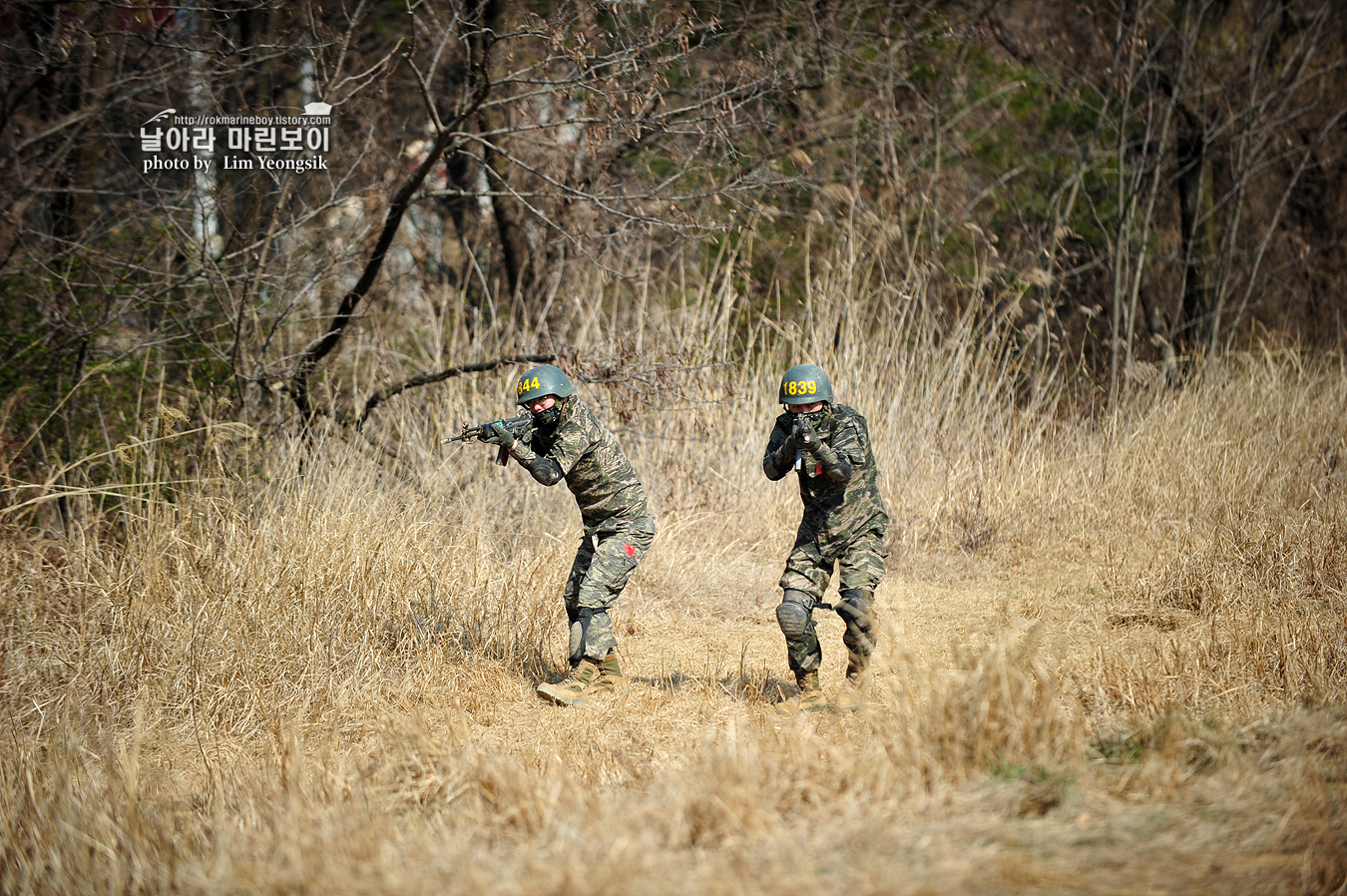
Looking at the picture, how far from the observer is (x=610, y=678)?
470cm

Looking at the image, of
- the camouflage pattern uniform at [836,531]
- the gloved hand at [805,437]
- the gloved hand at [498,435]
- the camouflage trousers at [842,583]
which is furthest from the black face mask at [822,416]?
the gloved hand at [498,435]

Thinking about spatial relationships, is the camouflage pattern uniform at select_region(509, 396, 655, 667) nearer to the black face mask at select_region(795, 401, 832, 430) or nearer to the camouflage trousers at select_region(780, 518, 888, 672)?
the camouflage trousers at select_region(780, 518, 888, 672)

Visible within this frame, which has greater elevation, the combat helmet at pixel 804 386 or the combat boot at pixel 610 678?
the combat helmet at pixel 804 386

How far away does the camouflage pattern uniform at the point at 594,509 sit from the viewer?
4.56 metres

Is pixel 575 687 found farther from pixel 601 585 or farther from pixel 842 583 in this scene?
pixel 842 583

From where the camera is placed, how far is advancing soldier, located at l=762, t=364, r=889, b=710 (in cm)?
420

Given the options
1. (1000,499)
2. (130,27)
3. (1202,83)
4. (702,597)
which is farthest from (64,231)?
(1202,83)

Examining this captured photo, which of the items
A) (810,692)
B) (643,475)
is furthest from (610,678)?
(643,475)

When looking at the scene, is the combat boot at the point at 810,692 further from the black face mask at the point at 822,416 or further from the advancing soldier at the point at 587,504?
the black face mask at the point at 822,416

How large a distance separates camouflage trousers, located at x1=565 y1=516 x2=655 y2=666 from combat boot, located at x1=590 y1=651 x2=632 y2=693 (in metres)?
0.10

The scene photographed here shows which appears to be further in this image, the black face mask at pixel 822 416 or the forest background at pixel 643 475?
the black face mask at pixel 822 416

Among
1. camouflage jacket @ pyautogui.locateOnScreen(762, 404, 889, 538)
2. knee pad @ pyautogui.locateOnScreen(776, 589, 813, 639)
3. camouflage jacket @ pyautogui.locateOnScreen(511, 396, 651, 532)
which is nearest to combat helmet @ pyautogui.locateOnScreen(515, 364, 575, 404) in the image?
camouflage jacket @ pyautogui.locateOnScreen(511, 396, 651, 532)

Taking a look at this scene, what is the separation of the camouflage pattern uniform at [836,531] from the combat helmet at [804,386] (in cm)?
9

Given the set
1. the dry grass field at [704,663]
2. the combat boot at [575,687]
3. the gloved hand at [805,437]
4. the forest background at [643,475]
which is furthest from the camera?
the combat boot at [575,687]
